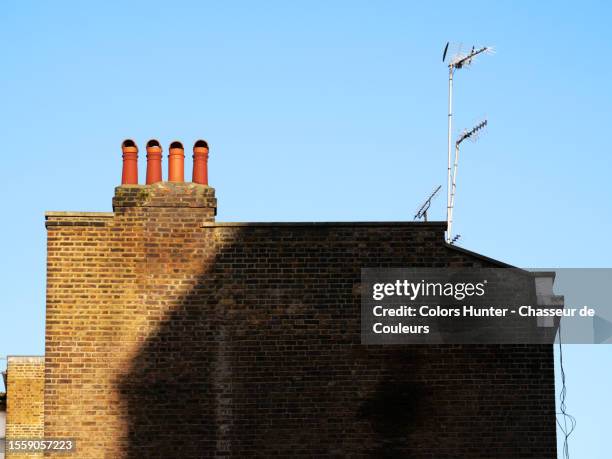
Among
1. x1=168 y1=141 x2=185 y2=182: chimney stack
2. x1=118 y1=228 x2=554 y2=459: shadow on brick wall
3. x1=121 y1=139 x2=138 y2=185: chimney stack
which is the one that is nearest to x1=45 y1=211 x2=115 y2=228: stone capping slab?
x1=121 y1=139 x2=138 y2=185: chimney stack

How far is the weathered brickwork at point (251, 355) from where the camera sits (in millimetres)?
19625

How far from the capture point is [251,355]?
1997 centimetres

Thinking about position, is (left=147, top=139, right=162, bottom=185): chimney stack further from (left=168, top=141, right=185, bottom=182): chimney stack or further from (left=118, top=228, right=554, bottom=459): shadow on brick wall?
(left=118, top=228, right=554, bottom=459): shadow on brick wall

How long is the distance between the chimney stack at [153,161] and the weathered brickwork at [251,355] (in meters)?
0.37

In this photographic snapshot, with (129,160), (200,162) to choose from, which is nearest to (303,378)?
(200,162)

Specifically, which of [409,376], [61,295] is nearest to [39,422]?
[61,295]

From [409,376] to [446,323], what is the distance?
1.14 m

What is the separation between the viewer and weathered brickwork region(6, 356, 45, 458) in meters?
33.2

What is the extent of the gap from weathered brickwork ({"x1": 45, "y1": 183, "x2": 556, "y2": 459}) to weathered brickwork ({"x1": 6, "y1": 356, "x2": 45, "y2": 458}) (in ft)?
46.5

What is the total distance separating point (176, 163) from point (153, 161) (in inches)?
15.7

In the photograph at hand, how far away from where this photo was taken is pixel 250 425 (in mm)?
19672

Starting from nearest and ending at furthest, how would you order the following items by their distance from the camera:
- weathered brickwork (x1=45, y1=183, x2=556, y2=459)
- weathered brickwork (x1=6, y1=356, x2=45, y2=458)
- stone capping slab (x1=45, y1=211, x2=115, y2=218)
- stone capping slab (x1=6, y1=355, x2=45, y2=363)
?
weathered brickwork (x1=45, y1=183, x2=556, y2=459) < stone capping slab (x1=45, y1=211, x2=115, y2=218) < weathered brickwork (x1=6, y1=356, x2=45, y2=458) < stone capping slab (x1=6, y1=355, x2=45, y2=363)

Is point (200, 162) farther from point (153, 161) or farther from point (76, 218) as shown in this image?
point (76, 218)

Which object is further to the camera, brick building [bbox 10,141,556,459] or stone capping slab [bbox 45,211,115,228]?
stone capping slab [bbox 45,211,115,228]
